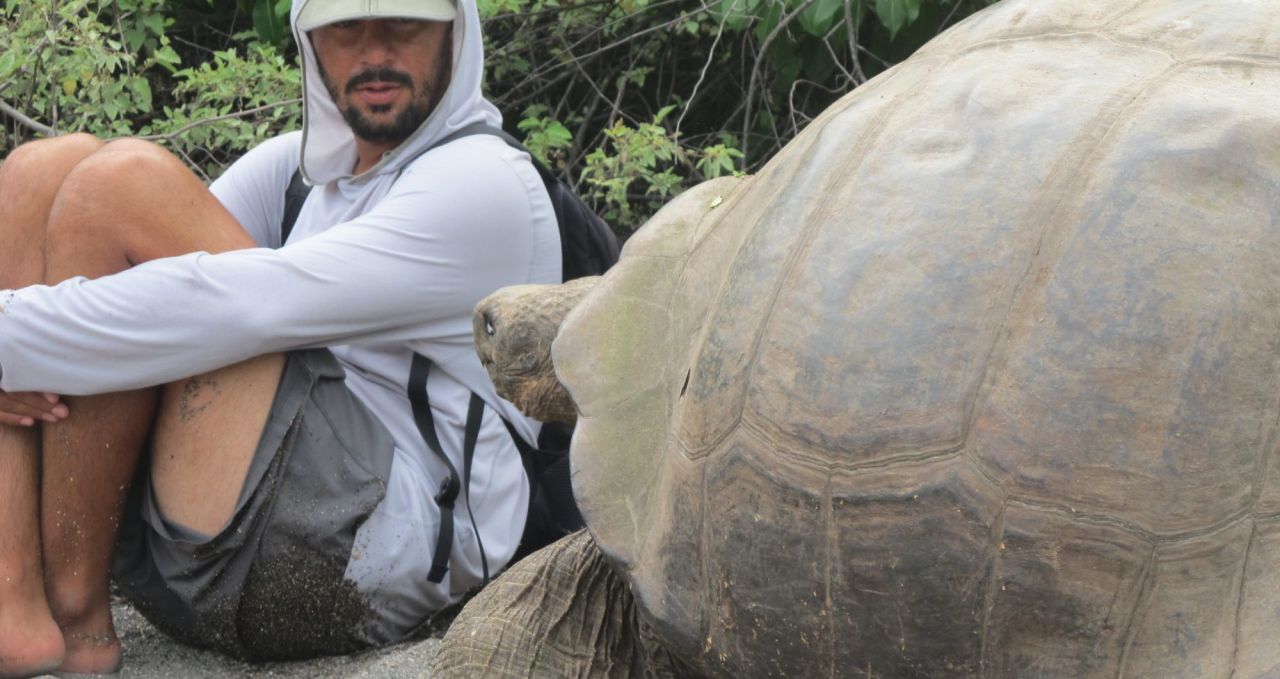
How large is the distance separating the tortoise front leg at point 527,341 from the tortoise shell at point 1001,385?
307mm

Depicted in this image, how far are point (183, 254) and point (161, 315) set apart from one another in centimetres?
17

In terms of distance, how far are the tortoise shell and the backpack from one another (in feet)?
2.46

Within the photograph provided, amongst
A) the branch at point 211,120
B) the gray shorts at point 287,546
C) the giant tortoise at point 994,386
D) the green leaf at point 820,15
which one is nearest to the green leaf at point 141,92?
the branch at point 211,120

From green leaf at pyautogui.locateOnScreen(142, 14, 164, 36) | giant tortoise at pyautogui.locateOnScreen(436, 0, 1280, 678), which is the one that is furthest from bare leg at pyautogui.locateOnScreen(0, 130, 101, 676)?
green leaf at pyautogui.locateOnScreen(142, 14, 164, 36)

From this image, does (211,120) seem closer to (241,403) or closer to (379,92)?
(379,92)

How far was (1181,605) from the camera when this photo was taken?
1.39m

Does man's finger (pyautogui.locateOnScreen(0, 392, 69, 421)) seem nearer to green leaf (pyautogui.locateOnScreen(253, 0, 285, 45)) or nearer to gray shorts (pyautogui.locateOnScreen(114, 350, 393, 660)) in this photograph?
gray shorts (pyautogui.locateOnScreen(114, 350, 393, 660))

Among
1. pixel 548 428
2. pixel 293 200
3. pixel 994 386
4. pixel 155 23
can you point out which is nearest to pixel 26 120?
pixel 155 23

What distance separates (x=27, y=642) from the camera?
2.25m

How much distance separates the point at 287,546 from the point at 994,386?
4.08ft

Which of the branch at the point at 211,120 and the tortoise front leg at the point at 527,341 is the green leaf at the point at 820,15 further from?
the tortoise front leg at the point at 527,341

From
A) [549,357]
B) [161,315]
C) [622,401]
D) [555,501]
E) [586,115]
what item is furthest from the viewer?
[586,115]

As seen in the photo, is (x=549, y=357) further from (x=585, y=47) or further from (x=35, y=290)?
(x=585, y=47)

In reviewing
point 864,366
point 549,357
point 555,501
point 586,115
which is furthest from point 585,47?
point 864,366
